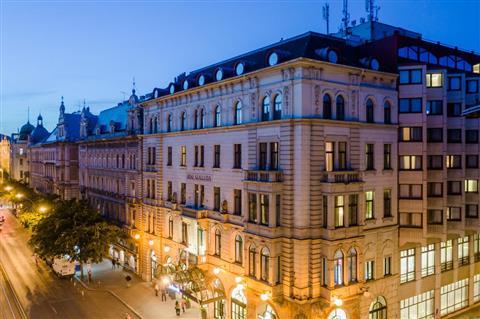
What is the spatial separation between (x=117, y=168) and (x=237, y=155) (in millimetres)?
27827

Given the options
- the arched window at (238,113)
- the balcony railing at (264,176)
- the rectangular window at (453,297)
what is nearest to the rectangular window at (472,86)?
the rectangular window at (453,297)

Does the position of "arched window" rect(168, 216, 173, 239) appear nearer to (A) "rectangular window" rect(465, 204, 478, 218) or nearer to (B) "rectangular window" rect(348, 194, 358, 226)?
(B) "rectangular window" rect(348, 194, 358, 226)

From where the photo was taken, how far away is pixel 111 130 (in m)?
60.1

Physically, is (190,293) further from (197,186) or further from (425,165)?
(425,165)

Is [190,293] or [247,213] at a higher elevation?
[247,213]

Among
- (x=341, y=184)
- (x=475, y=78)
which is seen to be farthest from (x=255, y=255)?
(x=475, y=78)

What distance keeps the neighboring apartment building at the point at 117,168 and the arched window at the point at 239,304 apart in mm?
21008

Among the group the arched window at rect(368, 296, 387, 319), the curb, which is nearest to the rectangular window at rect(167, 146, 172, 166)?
the curb

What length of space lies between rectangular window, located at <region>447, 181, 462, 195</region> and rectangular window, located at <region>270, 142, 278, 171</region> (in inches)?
701

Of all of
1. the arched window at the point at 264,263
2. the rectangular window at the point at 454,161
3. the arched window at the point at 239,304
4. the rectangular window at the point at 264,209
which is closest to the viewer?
the arched window at the point at 264,263

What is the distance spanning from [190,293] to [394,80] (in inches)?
1040

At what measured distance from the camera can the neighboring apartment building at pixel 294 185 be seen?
29000 millimetres

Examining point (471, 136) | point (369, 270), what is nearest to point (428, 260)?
point (369, 270)

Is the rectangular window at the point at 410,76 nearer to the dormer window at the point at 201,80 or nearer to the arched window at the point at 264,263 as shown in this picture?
the dormer window at the point at 201,80
